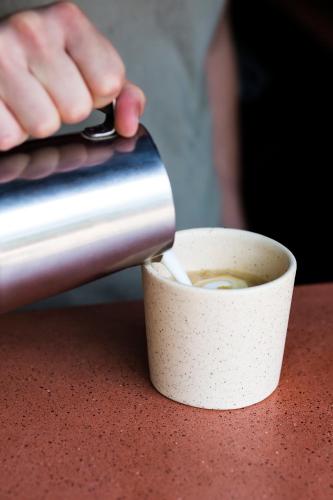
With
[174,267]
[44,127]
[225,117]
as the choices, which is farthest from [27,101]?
[225,117]

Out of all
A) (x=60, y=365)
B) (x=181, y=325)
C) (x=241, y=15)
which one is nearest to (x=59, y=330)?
(x=60, y=365)

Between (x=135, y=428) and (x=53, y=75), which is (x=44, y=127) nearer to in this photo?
(x=53, y=75)

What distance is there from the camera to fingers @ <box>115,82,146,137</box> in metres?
0.68

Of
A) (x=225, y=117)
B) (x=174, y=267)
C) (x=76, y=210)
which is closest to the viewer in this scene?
(x=76, y=210)

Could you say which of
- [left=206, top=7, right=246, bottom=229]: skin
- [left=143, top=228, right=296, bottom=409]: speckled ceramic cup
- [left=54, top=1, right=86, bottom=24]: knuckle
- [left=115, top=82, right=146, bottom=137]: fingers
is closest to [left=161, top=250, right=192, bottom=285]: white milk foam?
[left=143, top=228, right=296, bottom=409]: speckled ceramic cup

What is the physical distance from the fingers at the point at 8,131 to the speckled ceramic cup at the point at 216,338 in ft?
0.55

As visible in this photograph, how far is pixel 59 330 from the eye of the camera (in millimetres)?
890

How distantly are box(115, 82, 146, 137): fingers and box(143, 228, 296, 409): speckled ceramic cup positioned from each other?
0.43ft

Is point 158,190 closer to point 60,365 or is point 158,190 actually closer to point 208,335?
point 208,335

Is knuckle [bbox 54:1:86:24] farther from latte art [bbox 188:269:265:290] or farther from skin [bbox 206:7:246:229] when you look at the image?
skin [bbox 206:7:246:229]

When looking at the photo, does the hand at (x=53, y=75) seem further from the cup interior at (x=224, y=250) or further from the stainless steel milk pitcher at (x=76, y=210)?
the cup interior at (x=224, y=250)

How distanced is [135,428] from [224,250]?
0.76 ft

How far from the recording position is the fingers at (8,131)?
0.65 m

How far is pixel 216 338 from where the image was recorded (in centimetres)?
70
